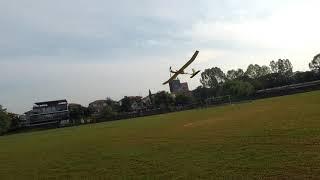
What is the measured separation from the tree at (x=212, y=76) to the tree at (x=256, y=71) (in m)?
11.5

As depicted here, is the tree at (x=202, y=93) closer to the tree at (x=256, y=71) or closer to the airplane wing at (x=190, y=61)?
the tree at (x=256, y=71)

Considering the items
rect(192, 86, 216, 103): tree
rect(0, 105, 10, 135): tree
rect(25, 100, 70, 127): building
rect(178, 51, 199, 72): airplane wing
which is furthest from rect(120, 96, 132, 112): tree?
rect(178, 51, 199, 72): airplane wing

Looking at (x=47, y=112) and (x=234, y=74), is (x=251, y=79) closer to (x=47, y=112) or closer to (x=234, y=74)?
(x=234, y=74)

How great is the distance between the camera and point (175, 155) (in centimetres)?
1716

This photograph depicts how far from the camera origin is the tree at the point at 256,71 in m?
135

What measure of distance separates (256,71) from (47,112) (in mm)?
69593

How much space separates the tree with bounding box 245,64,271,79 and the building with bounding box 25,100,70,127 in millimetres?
59389

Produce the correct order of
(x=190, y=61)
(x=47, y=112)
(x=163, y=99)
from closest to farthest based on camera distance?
1. (x=190, y=61)
2. (x=163, y=99)
3. (x=47, y=112)

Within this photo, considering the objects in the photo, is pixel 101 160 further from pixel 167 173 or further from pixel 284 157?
pixel 284 157

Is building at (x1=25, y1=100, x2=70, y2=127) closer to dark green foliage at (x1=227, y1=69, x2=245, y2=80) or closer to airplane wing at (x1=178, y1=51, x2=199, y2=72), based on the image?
dark green foliage at (x1=227, y1=69, x2=245, y2=80)

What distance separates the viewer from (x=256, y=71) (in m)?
138

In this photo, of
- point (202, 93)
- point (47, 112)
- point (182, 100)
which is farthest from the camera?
point (47, 112)

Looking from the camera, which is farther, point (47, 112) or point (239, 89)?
point (47, 112)

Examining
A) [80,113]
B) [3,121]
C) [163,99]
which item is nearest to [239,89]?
[163,99]
